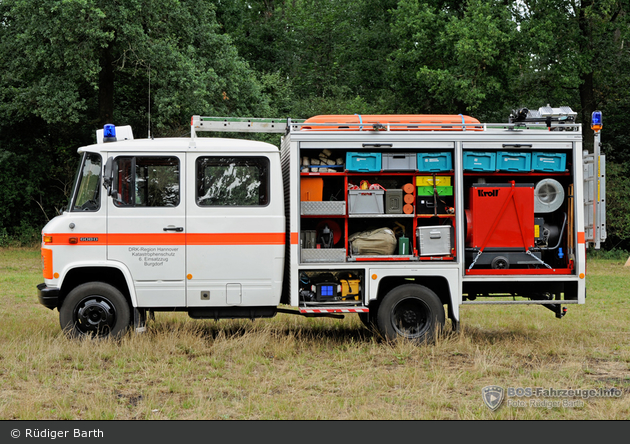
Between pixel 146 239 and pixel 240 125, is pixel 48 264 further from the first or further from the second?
pixel 240 125

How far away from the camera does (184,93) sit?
2103 centimetres

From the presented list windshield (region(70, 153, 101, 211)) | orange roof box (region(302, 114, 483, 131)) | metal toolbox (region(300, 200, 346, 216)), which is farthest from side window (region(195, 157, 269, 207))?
windshield (region(70, 153, 101, 211))

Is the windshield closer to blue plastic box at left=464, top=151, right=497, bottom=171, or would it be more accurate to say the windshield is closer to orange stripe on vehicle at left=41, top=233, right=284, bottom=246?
orange stripe on vehicle at left=41, top=233, right=284, bottom=246

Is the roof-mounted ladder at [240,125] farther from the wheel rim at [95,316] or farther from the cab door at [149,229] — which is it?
the wheel rim at [95,316]

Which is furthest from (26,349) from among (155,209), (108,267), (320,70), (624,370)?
(320,70)

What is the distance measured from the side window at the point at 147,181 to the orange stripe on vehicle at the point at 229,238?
497 millimetres

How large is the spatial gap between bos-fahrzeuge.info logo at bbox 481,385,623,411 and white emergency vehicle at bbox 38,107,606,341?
214 centimetres

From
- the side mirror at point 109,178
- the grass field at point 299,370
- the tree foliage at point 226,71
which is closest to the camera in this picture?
the grass field at point 299,370

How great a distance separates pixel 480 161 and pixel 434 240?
1181 mm

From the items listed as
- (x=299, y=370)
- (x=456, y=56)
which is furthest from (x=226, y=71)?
(x=299, y=370)

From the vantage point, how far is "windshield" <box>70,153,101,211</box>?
811cm

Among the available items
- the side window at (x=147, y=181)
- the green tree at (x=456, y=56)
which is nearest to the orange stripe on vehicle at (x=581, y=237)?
the side window at (x=147, y=181)

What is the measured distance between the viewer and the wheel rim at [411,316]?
8492mm

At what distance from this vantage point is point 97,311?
26.8 ft
